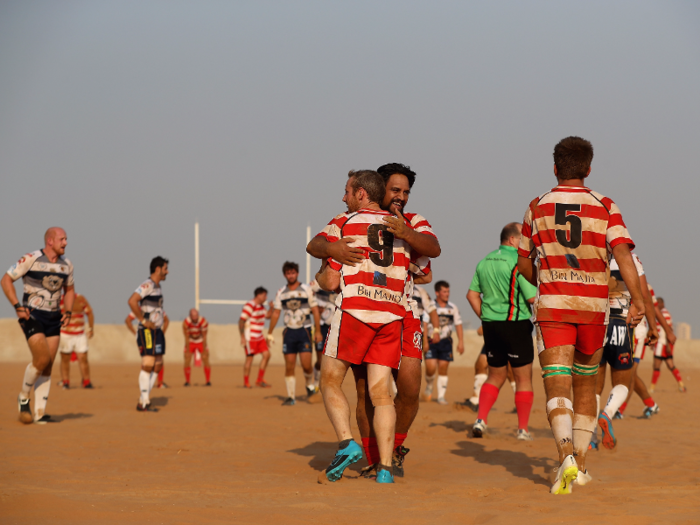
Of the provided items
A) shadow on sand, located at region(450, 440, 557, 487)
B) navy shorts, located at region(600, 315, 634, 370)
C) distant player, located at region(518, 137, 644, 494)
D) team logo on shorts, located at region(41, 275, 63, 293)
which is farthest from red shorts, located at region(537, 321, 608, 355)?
team logo on shorts, located at region(41, 275, 63, 293)

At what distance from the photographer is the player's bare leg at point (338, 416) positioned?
4844mm

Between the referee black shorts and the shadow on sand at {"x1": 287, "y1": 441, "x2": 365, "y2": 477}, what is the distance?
1.97 metres

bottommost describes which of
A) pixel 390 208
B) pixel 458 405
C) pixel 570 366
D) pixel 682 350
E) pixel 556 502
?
pixel 682 350

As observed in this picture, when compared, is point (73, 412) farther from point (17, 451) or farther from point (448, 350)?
point (448, 350)

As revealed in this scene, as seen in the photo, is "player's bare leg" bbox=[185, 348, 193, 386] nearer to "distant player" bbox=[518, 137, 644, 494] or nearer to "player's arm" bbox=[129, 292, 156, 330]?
"player's arm" bbox=[129, 292, 156, 330]

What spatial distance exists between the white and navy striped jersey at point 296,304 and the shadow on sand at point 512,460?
18.4ft

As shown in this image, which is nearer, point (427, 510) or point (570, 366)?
point (427, 510)

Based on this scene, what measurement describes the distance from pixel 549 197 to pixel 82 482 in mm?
3918

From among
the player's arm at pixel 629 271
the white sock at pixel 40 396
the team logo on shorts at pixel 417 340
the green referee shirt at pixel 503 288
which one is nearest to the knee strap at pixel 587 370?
the player's arm at pixel 629 271

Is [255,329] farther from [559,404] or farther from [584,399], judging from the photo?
[559,404]

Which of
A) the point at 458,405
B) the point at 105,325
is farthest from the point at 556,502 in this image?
the point at 105,325

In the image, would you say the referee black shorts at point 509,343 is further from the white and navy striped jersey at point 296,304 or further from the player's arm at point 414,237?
the white and navy striped jersey at point 296,304

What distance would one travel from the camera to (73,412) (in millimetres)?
10695

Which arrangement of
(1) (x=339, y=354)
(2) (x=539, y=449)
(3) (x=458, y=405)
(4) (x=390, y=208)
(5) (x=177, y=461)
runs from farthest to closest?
(3) (x=458, y=405), (2) (x=539, y=449), (5) (x=177, y=461), (4) (x=390, y=208), (1) (x=339, y=354)
